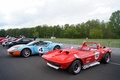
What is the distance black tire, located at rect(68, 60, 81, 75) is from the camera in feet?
16.1

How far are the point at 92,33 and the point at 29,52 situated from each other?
64577 millimetres

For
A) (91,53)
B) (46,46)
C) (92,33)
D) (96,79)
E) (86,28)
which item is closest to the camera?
(96,79)

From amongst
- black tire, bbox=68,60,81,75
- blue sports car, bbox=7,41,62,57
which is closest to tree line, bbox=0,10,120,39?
blue sports car, bbox=7,41,62,57

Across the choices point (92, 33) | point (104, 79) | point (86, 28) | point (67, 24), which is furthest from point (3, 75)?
point (67, 24)

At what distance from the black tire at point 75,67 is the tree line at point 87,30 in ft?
193

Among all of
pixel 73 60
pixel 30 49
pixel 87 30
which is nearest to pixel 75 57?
pixel 73 60

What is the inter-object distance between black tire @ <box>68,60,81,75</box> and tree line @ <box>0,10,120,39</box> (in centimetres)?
5880

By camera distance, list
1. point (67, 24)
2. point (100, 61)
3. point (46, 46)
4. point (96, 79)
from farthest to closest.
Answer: point (67, 24), point (46, 46), point (100, 61), point (96, 79)

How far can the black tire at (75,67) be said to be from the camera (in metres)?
4.91

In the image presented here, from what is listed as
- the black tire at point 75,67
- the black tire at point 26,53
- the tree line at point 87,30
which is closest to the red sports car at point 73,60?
the black tire at point 75,67

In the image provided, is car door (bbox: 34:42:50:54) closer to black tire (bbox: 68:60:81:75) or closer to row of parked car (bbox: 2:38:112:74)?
row of parked car (bbox: 2:38:112:74)

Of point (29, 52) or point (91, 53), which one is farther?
point (29, 52)

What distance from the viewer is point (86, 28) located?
7969cm

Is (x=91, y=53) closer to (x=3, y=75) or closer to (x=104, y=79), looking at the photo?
(x=104, y=79)
